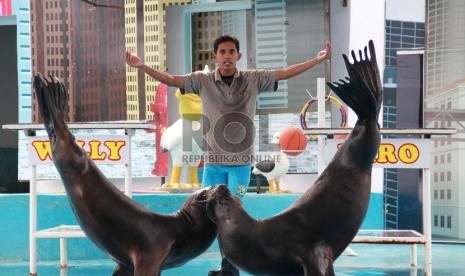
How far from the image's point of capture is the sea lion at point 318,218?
222cm

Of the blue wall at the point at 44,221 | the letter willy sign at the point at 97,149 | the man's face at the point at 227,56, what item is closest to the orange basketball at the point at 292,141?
the blue wall at the point at 44,221

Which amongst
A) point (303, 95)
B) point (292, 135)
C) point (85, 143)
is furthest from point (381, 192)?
point (85, 143)

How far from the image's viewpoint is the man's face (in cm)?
331

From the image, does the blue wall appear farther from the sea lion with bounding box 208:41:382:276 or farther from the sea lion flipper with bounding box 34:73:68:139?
the sea lion with bounding box 208:41:382:276

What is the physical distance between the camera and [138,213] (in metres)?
2.36

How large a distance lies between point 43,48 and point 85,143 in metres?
3.24

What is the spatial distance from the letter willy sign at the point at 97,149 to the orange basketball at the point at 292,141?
7.93 feet

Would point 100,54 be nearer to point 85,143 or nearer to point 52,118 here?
point 85,143

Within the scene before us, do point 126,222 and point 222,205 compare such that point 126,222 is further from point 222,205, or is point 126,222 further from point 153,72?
point 153,72

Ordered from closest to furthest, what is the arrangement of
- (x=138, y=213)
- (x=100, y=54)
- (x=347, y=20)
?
(x=138, y=213) → (x=347, y=20) → (x=100, y=54)

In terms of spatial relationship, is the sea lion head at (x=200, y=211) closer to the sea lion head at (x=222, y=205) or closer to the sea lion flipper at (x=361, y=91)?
the sea lion head at (x=222, y=205)

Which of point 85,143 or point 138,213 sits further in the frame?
point 85,143

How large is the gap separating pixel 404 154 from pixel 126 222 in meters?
2.55

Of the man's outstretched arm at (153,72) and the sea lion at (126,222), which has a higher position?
the man's outstretched arm at (153,72)
